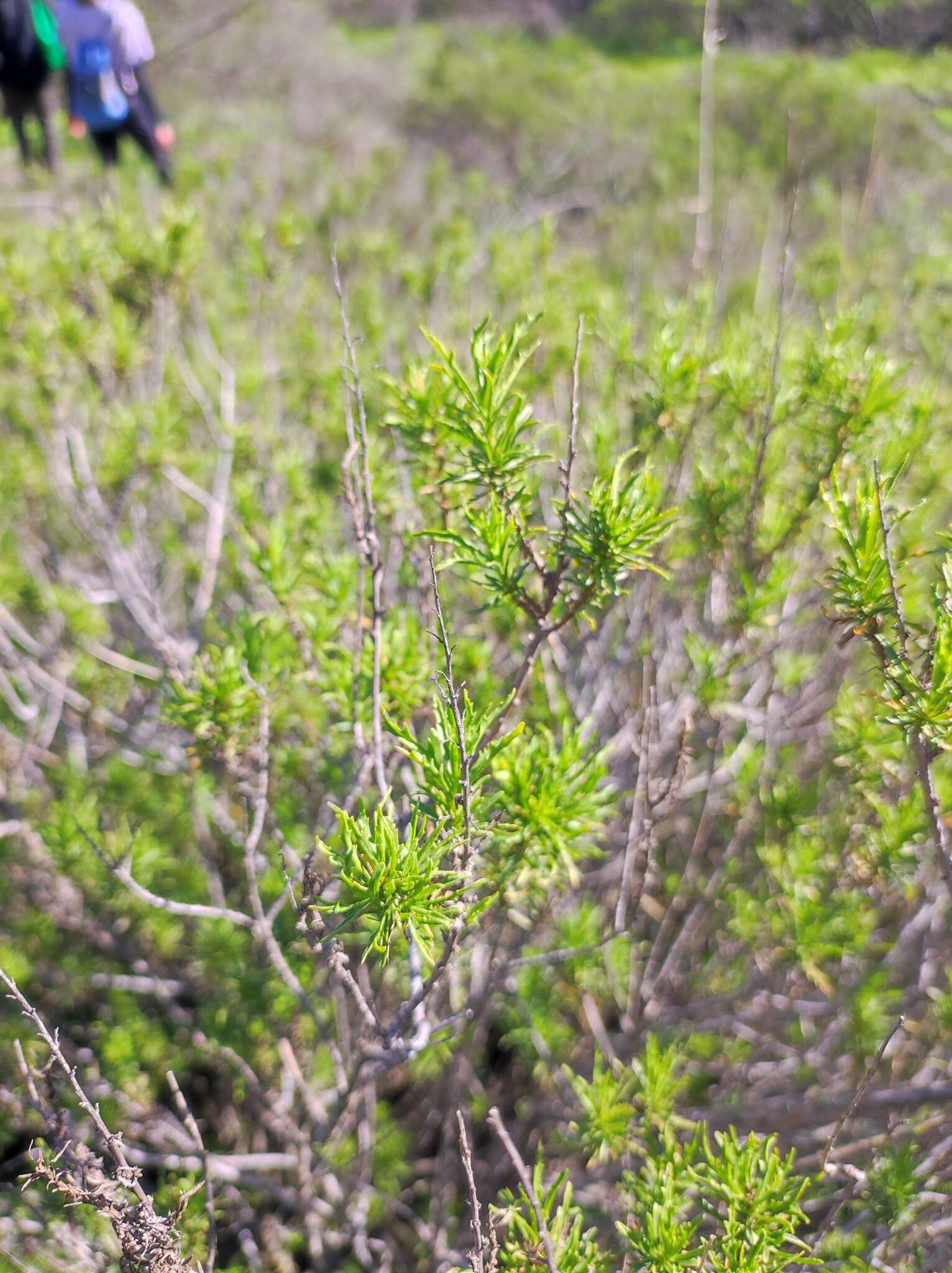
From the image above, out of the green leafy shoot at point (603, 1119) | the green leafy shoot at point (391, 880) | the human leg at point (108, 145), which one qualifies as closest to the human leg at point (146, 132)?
the human leg at point (108, 145)

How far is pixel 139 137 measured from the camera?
490cm

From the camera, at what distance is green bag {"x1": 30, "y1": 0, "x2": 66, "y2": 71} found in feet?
14.8

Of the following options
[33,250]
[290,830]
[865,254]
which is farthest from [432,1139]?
[865,254]

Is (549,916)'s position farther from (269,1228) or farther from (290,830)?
(269,1228)

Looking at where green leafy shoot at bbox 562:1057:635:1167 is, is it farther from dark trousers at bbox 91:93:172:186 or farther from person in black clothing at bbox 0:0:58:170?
dark trousers at bbox 91:93:172:186

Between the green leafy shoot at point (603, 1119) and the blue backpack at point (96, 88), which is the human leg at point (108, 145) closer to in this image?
the blue backpack at point (96, 88)

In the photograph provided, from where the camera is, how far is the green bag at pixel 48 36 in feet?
14.8

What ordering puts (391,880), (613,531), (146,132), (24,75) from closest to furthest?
(391,880)
(613,531)
(24,75)
(146,132)

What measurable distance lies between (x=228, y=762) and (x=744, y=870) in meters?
2.06

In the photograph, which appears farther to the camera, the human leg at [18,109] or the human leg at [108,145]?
the human leg at [108,145]

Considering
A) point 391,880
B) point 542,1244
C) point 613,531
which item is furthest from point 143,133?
point 542,1244

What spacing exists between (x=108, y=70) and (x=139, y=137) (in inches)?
14.3

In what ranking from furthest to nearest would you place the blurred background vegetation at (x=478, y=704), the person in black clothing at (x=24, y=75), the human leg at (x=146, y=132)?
the human leg at (x=146, y=132)
the person in black clothing at (x=24, y=75)
the blurred background vegetation at (x=478, y=704)

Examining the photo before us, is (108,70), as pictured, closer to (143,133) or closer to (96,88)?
(96,88)
